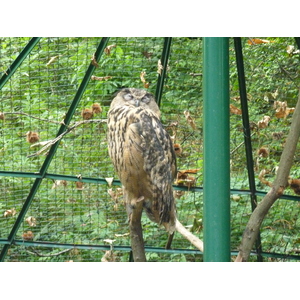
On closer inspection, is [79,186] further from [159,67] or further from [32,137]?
[159,67]

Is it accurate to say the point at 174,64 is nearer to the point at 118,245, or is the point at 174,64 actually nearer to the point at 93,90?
the point at 93,90

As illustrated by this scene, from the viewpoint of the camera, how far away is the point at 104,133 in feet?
16.8

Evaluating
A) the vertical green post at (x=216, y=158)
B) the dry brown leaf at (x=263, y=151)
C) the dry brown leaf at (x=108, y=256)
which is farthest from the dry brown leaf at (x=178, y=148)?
the vertical green post at (x=216, y=158)

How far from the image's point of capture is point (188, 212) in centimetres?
527

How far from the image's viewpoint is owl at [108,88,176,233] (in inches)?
136

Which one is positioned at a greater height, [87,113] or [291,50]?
[291,50]

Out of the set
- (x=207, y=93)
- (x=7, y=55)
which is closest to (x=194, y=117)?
(x=7, y=55)

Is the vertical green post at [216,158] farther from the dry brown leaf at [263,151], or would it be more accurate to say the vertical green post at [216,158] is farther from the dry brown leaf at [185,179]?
the dry brown leaf at [263,151]

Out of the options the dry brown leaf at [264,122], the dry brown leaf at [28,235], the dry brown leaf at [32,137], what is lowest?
the dry brown leaf at [28,235]

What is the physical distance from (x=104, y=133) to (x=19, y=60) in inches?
44.2

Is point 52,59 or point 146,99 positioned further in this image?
point 52,59

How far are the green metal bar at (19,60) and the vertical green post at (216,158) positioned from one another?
1.99 meters

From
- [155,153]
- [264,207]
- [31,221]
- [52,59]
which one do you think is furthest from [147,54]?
[264,207]

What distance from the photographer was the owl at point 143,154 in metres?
3.46
